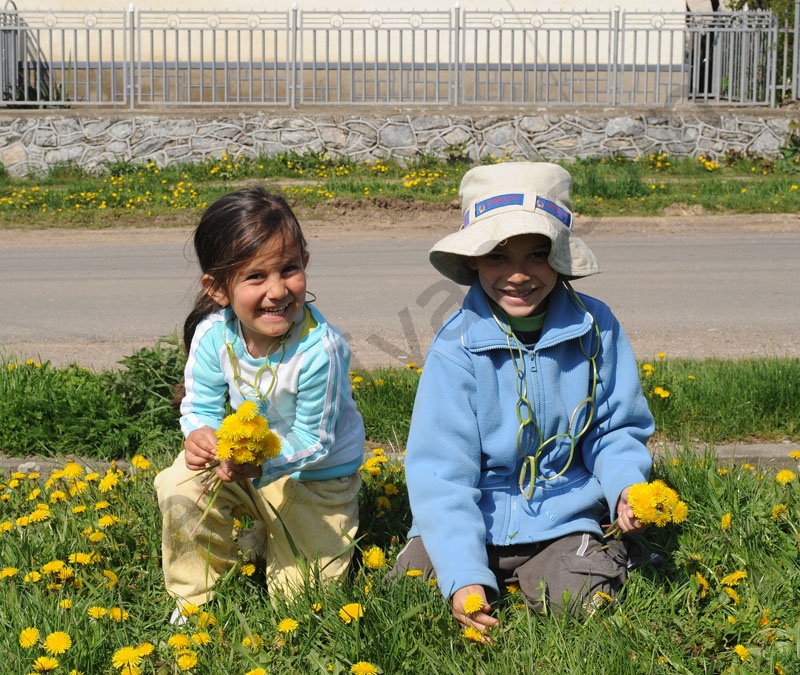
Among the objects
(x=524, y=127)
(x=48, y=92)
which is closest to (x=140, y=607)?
(x=524, y=127)

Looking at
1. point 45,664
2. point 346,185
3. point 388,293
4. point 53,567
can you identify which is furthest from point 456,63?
point 45,664

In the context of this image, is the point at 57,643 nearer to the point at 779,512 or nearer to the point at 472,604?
the point at 472,604

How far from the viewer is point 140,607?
2875 mm

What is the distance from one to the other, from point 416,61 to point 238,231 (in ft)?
48.7

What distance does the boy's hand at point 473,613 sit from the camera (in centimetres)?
254

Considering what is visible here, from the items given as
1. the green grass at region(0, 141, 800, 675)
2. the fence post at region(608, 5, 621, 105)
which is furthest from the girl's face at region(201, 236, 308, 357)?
the fence post at region(608, 5, 621, 105)

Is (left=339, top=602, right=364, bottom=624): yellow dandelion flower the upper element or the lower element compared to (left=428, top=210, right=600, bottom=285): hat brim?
lower

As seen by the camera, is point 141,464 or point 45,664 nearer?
point 45,664

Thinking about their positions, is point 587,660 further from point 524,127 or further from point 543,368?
point 524,127

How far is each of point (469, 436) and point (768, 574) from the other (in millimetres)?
893

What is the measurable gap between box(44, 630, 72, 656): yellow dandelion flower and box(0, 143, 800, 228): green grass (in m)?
9.70

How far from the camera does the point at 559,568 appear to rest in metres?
2.77

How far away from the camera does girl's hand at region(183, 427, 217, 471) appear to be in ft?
8.68

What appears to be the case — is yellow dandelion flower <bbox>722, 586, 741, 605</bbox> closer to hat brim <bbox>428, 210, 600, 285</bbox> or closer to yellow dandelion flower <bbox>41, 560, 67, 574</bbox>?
hat brim <bbox>428, 210, 600, 285</bbox>
